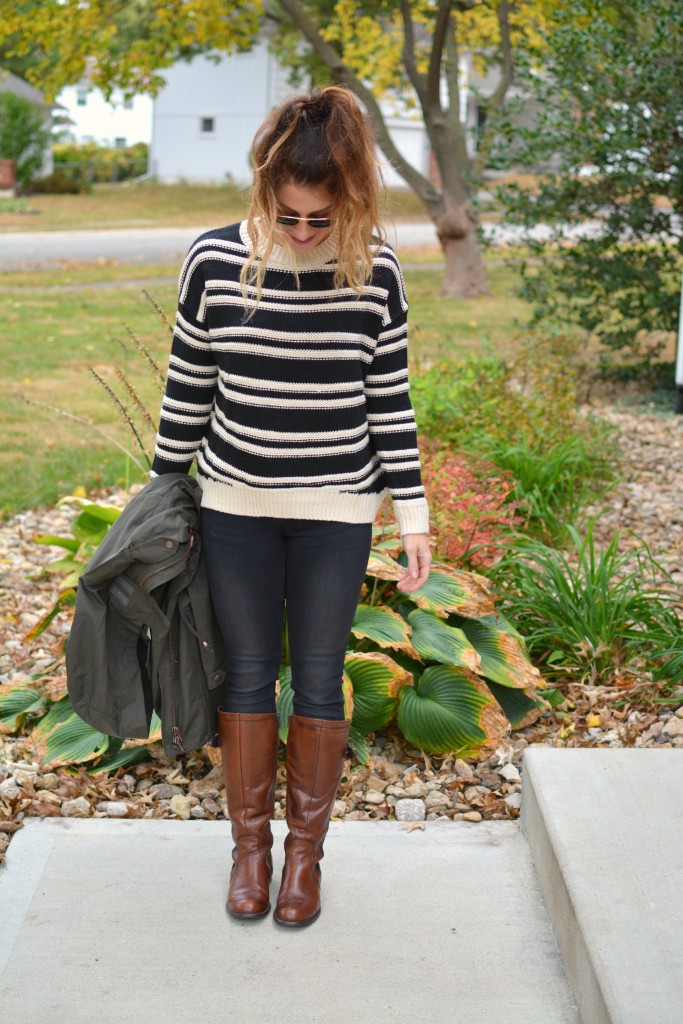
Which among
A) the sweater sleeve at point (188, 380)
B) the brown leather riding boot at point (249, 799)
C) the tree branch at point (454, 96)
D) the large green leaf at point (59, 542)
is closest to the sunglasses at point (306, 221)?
the sweater sleeve at point (188, 380)

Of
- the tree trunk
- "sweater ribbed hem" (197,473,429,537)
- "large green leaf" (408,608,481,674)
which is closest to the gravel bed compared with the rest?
"large green leaf" (408,608,481,674)

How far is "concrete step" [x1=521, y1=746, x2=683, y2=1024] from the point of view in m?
2.16

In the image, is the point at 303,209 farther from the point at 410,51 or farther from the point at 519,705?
the point at 410,51

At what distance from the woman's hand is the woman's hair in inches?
24.0

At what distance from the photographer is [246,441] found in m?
2.42

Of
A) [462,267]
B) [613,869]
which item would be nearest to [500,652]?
[613,869]

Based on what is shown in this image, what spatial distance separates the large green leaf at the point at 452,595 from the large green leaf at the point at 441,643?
42 mm

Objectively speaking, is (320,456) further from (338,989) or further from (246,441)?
(338,989)

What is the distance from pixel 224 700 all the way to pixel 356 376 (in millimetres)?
801

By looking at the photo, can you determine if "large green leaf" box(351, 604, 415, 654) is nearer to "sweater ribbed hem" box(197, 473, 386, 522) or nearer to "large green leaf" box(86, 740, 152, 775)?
"large green leaf" box(86, 740, 152, 775)

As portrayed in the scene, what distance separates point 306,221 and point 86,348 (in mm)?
8263

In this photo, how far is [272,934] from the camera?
2.58m

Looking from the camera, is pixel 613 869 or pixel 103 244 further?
pixel 103 244

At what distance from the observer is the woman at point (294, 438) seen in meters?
2.27
